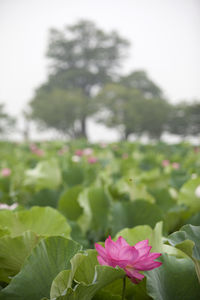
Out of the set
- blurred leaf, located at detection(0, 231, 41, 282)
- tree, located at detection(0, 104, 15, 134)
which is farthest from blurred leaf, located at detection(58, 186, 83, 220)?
tree, located at detection(0, 104, 15, 134)

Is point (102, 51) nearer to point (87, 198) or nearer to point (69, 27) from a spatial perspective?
point (69, 27)

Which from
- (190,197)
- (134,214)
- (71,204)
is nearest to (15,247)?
(134,214)

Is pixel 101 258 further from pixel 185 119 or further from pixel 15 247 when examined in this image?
pixel 185 119

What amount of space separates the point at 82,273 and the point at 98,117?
38527mm

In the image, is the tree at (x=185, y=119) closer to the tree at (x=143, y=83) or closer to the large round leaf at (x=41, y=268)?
the tree at (x=143, y=83)

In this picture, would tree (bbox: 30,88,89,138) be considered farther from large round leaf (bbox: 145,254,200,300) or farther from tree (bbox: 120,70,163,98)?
large round leaf (bbox: 145,254,200,300)

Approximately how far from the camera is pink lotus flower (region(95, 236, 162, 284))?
0.40 m

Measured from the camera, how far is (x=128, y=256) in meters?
0.40

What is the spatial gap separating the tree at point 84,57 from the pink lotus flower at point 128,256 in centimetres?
4162

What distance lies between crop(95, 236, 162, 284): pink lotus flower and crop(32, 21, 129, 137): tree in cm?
4162

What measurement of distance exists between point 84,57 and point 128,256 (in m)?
43.8

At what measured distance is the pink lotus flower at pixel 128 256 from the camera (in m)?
0.40

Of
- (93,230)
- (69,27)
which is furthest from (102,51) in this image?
(93,230)

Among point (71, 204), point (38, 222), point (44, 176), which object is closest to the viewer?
point (38, 222)
